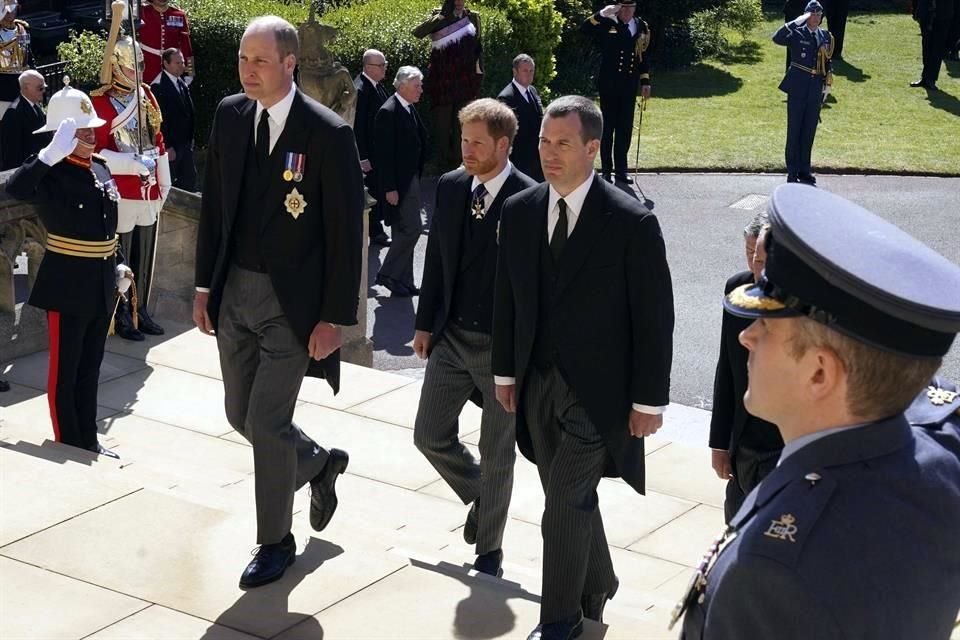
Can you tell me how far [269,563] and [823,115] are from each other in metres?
17.3

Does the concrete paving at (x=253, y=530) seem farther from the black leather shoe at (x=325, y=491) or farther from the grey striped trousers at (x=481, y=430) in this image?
the grey striped trousers at (x=481, y=430)

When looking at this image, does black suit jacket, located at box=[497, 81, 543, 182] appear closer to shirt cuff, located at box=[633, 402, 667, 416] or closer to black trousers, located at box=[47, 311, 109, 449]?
black trousers, located at box=[47, 311, 109, 449]

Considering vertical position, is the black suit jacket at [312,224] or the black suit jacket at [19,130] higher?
the black suit jacket at [312,224]

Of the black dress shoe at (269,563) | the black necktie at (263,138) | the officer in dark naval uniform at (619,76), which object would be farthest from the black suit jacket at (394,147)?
the black dress shoe at (269,563)

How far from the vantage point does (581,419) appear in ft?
17.2

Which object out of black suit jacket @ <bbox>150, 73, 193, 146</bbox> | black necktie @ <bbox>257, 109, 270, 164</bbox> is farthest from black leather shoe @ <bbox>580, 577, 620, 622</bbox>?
black suit jacket @ <bbox>150, 73, 193, 146</bbox>

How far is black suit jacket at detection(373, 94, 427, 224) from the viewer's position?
1236 cm

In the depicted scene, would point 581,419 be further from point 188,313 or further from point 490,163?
point 188,313

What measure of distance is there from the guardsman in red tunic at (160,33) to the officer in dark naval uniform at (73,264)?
25.0 feet

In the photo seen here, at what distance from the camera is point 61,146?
771cm

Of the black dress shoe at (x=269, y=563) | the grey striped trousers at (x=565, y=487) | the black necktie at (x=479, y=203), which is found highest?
the black necktie at (x=479, y=203)

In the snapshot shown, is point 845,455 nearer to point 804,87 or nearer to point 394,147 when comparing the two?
point 394,147

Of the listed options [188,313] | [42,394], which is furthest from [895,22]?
[42,394]

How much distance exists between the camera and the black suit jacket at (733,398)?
523 cm
